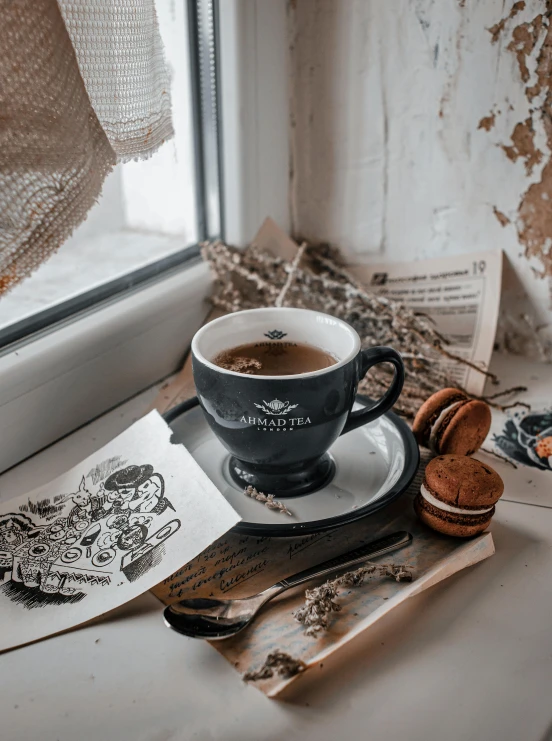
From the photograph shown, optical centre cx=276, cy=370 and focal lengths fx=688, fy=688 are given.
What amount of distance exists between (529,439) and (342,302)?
29 centimetres

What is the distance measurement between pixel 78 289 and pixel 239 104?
0.93ft

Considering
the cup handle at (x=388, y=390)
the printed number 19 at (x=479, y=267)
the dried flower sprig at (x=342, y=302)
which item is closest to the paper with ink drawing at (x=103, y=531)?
the cup handle at (x=388, y=390)

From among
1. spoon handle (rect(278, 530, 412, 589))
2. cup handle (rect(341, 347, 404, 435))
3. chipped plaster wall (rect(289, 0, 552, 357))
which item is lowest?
spoon handle (rect(278, 530, 412, 589))

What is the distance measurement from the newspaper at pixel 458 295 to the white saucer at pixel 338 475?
17 centimetres

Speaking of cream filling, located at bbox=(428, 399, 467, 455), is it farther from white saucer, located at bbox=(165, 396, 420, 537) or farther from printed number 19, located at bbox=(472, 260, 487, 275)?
printed number 19, located at bbox=(472, 260, 487, 275)

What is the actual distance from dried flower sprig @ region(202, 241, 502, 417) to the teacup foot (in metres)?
0.15

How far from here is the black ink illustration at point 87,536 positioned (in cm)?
48

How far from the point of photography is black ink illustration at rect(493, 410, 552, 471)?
25.2 inches

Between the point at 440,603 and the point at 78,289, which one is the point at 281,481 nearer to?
the point at 440,603

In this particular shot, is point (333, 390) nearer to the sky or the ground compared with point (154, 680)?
nearer to the sky

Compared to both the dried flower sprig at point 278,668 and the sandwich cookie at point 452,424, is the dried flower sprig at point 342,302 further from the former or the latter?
the dried flower sprig at point 278,668

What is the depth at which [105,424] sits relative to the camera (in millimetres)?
702

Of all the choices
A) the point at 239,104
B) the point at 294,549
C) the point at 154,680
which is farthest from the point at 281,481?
the point at 239,104

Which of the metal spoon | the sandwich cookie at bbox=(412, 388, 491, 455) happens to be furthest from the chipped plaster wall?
the metal spoon
